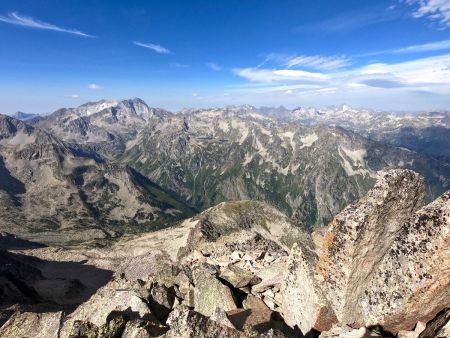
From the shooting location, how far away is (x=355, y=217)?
19.8 m

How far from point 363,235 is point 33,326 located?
22203mm

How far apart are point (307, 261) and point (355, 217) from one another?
16.5 ft

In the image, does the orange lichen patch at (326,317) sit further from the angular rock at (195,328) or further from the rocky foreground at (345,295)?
the angular rock at (195,328)

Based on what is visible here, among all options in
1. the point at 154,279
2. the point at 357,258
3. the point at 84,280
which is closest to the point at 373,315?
the point at 357,258

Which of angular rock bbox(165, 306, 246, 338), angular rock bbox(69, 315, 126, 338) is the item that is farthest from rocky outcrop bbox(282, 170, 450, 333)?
angular rock bbox(69, 315, 126, 338)

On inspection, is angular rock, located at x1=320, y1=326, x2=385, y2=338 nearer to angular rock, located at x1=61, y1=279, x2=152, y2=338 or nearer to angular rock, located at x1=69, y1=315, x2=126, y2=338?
angular rock, located at x1=69, y1=315, x2=126, y2=338

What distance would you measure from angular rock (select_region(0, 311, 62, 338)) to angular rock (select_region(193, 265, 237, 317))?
9575 millimetres

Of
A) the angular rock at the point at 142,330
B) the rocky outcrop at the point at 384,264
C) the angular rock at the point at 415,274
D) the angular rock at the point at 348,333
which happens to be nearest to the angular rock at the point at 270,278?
the rocky outcrop at the point at 384,264

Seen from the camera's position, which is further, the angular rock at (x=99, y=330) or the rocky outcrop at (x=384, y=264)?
the angular rock at (x=99, y=330)

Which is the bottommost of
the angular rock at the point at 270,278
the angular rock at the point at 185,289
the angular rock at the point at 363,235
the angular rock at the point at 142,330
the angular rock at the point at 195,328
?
the angular rock at the point at 185,289

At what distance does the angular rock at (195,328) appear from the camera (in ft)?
56.5

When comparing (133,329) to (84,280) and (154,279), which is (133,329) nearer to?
(154,279)

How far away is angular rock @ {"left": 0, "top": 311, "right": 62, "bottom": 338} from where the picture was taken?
24.2m

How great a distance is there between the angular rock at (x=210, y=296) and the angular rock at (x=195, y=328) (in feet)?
26.7
